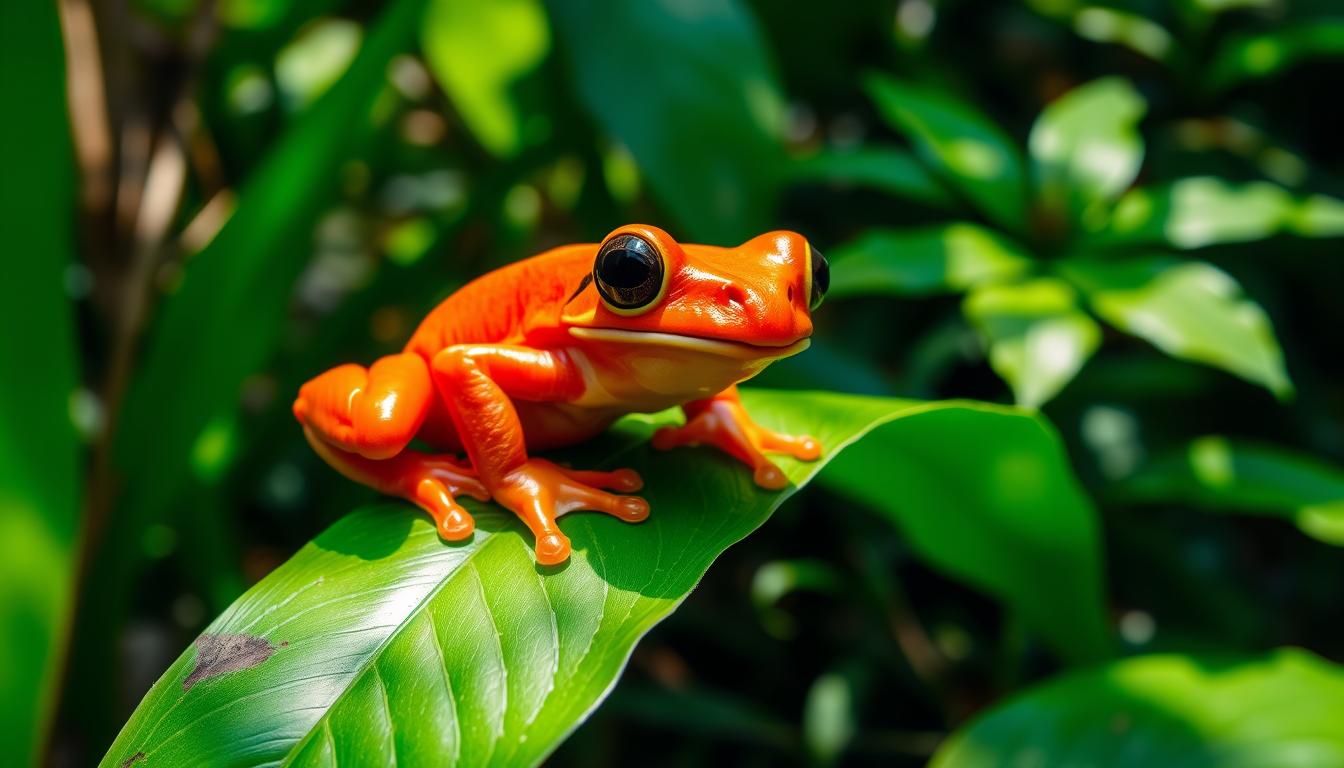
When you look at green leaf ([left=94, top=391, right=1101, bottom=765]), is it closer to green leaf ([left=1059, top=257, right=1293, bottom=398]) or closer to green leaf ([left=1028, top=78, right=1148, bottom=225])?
green leaf ([left=1059, top=257, right=1293, bottom=398])

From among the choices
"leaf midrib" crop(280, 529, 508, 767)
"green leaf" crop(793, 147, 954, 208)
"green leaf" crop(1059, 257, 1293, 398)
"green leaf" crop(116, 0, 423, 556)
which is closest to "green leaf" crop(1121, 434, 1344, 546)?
"green leaf" crop(1059, 257, 1293, 398)

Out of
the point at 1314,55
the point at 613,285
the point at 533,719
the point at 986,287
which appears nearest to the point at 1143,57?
the point at 1314,55

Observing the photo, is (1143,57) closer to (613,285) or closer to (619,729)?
(619,729)

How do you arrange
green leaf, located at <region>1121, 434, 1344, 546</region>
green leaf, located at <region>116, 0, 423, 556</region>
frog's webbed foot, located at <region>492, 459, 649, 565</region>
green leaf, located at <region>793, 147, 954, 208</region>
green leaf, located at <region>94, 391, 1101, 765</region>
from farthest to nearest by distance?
green leaf, located at <region>793, 147, 954, 208</region> < green leaf, located at <region>1121, 434, 1344, 546</region> < green leaf, located at <region>116, 0, 423, 556</region> < frog's webbed foot, located at <region>492, 459, 649, 565</region> < green leaf, located at <region>94, 391, 1101, 765</region>

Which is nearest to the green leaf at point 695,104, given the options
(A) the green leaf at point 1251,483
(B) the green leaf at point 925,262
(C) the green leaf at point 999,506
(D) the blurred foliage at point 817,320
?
(D) the blurred foliage at point 817,320

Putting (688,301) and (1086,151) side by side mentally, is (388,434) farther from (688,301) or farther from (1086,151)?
(1086,151)

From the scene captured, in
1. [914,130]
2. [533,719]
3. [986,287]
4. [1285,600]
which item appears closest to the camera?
[533,719]

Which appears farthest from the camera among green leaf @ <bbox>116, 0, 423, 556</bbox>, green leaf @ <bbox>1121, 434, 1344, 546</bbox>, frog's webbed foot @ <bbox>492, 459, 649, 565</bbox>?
green leaf @ <bbox>1121, 434, 1344, 546</bbox>

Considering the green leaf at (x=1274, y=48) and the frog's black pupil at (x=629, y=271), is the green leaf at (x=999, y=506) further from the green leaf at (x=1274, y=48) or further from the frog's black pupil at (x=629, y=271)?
the green leaf at (x=1274, y=48)
